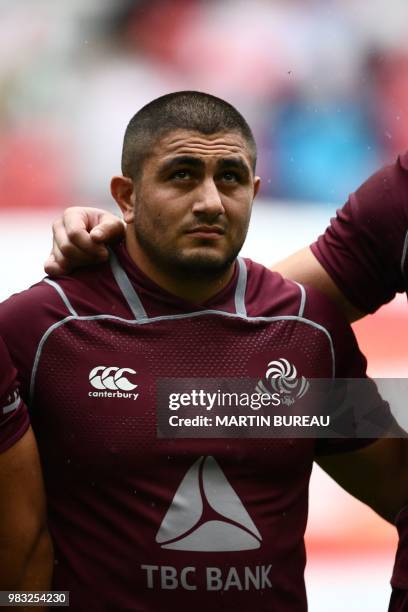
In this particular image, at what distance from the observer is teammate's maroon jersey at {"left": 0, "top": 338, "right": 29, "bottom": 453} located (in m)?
1.50

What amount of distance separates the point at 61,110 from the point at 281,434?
2.06m

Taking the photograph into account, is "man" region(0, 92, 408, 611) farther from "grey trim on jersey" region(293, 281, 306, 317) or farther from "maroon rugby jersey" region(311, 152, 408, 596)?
"maroon rugby jersey" region(311, 152, 408, 596)

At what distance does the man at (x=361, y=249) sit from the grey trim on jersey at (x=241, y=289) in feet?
0.44

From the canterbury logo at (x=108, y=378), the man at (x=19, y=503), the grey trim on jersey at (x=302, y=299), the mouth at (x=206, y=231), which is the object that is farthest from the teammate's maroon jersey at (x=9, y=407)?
the grey trim on jersey at (x=302, y=299)

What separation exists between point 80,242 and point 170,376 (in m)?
0.25

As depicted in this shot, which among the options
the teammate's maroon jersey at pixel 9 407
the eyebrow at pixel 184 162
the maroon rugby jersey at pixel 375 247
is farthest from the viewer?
the maroon rugby jersey at pixel 375 247

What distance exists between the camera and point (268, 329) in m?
1.66

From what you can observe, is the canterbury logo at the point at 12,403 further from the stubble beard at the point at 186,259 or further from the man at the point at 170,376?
the stubble beard at the point at 186,259

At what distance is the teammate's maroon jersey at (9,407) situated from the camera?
1498mm

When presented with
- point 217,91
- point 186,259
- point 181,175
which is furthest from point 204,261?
point 217,91

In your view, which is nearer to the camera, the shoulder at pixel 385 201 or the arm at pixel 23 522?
the arm at pixel 23 522

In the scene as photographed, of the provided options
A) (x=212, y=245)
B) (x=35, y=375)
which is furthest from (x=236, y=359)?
(x=35, y=375)

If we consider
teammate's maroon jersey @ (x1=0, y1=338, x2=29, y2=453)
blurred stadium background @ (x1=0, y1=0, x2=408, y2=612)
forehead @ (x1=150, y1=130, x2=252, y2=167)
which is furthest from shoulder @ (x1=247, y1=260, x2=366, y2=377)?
blurred stadium background @ (x1=0, y1=0, x2=408, y2=612)

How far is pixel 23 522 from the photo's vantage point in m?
1.54
